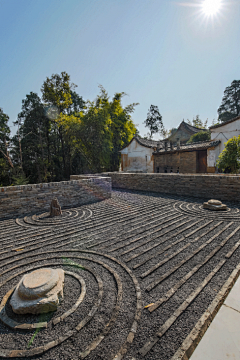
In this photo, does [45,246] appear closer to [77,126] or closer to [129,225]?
[129,225]

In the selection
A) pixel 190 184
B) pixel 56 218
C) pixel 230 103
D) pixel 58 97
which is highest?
pixel 230 103

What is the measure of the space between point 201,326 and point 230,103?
3869 cm

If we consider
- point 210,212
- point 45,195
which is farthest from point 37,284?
point 210,212

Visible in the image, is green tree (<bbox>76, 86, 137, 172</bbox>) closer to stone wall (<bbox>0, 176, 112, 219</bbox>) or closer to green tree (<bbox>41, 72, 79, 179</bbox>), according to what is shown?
green tree (<bbox>41, 72, 79, 179</bbox>)

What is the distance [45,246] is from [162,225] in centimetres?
263

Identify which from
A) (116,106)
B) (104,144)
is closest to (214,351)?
(104,144)

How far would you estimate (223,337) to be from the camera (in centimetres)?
156

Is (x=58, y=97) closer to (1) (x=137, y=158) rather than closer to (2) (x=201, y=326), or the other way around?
(1) (x=137, y=158)

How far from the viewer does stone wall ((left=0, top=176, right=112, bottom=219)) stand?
16.8 ft

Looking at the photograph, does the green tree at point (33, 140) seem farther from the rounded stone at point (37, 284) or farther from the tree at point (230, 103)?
the tree at point (230, 103)

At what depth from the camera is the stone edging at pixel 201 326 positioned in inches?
55.7

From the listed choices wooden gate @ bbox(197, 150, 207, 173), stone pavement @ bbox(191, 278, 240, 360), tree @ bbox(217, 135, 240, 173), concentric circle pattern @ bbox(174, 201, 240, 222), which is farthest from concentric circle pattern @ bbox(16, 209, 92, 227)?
wooden gate @ bbox(197, 150, 207, 173)

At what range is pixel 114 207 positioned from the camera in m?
6.05

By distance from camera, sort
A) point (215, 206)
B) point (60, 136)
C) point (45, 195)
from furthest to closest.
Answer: point (60, 136)
point (45, 195)
point (215, 206)
